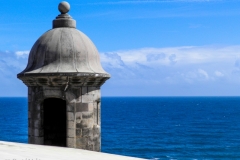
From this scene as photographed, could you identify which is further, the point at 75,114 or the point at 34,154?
the point at 75,114

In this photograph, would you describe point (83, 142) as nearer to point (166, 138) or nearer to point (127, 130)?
point (166, 138)

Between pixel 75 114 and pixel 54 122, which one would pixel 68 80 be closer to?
pixel 75 114

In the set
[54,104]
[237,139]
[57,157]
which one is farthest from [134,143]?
[57,157]

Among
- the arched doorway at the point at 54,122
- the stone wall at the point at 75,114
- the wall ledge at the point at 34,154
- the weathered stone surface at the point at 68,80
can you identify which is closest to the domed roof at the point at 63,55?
the weathered stone surface at the point at 68,80

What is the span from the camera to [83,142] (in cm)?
827

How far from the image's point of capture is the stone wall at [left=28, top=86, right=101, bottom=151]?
8.12m

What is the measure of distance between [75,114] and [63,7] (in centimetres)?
222

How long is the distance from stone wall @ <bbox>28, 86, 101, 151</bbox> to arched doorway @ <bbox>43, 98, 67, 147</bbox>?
510 millimetres

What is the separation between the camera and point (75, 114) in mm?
8172

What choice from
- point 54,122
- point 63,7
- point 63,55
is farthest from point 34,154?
point 63,7

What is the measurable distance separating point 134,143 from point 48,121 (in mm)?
43004

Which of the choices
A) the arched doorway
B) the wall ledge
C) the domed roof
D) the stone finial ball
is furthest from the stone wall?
the stone finial ball

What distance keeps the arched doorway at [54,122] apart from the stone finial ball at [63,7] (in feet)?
6.54

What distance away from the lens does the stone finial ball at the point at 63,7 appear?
337 inches
